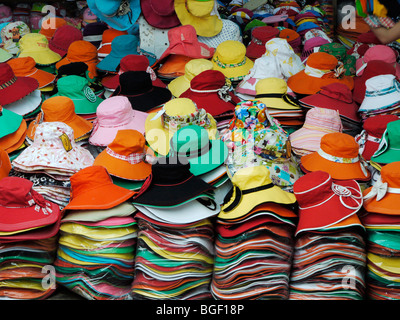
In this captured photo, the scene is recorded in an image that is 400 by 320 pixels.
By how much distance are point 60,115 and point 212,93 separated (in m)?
1.15

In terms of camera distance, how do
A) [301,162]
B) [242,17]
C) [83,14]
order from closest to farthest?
[301,162] < [242,17] < [83,14]

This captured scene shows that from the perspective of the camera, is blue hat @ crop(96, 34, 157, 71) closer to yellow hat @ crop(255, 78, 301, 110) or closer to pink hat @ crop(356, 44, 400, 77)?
yellow hat @ crop(255, 78, 301, 110)

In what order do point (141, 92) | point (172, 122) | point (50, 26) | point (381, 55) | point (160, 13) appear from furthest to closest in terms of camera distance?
1. point (50, 26)
2. point (160, 13)
3. point (381, 55)
4. point (141, 92)
5. point (172, 122)

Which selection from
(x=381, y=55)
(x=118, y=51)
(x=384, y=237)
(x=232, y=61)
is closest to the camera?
(x=384, y=237)

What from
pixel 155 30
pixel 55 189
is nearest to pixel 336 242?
pixel 55 189

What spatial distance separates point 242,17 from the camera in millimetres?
5992

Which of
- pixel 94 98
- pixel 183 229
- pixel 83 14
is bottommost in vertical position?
pixel 83 14

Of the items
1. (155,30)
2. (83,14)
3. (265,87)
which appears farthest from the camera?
(83,14)

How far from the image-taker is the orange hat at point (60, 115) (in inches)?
139

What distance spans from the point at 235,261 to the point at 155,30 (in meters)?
3.19

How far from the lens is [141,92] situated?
13.1 feet

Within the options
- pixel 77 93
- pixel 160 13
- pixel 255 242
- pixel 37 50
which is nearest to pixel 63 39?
pixel 37 50

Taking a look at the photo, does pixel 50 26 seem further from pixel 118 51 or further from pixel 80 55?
pixel 118 51
